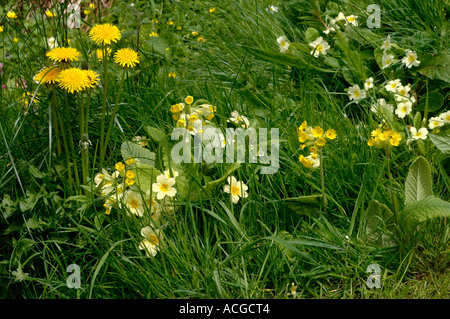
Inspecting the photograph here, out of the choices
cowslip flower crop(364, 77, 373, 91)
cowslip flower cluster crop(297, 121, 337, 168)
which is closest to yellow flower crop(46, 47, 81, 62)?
cowslip flower cluster crop(297, 121, 337, 168)

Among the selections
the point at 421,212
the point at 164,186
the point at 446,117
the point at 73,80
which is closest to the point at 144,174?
the point at 164,186

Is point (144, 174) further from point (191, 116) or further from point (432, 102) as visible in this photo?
point (432, 102)

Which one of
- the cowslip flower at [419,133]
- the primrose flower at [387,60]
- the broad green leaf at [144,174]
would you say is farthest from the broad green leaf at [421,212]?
the primrose flower at [387,60]

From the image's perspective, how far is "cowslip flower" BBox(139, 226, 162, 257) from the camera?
1572mm

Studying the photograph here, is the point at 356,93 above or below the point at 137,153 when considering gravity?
above

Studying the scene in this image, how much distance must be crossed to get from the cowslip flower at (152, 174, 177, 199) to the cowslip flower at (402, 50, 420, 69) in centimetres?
126

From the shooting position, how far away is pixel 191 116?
6.19 feet

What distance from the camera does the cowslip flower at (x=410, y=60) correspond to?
2281 mm

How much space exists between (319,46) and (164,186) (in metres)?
1.23

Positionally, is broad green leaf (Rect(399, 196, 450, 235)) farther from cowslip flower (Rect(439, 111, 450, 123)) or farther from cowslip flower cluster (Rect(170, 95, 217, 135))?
cowslip flower cluster (Rect(170, 95, 217, 135))

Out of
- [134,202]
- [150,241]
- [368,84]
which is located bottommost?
[150,241]

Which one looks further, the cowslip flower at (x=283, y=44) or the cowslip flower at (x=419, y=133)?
the cowslip flower at (x=283, y=44)

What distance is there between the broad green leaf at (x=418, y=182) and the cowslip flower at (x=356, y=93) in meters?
0.64

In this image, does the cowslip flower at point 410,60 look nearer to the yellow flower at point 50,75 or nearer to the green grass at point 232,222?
the green grass at point 232,222
